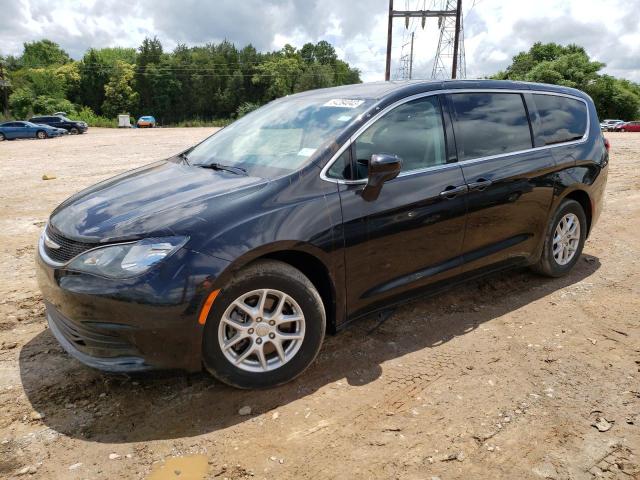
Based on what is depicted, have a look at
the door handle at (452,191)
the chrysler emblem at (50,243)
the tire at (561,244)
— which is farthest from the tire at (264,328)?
the tire at (561,244)

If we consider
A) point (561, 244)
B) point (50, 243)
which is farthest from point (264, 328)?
point (561, 244)

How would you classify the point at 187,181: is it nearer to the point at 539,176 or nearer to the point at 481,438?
the point at 481,438

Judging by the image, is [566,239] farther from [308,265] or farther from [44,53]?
[44,53]

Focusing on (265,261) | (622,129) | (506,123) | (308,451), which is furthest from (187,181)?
(622,129)

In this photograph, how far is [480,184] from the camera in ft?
12.5

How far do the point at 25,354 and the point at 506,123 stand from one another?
407 centimetres

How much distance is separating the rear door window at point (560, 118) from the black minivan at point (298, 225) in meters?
0.05

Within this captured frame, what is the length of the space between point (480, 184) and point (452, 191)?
323 millimetres

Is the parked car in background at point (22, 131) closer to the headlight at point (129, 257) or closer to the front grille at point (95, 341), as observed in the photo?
the front grille at point (95, 341)

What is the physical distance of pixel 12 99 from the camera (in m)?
60.8

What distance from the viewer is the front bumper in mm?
2566

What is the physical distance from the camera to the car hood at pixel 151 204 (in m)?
2.72

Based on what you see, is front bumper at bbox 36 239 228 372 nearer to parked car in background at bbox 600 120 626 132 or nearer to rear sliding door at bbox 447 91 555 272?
rear sliding door at bbox 447 91 555 272

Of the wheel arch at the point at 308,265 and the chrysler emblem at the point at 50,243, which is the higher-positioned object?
the chrysler emblem at the point at 50,243
